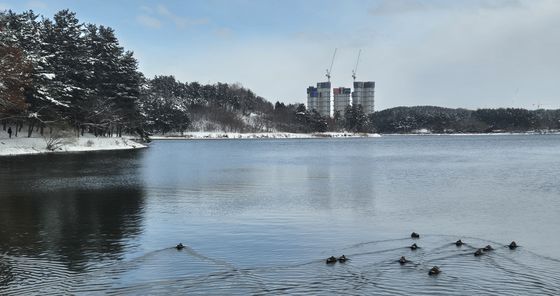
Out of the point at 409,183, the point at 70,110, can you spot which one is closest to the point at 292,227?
the point at 409,183

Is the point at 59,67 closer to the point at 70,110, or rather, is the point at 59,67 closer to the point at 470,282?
the point at 70,110

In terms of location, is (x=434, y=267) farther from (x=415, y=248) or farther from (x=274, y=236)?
(x=274, y=236)

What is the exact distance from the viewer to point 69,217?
25.1 metres

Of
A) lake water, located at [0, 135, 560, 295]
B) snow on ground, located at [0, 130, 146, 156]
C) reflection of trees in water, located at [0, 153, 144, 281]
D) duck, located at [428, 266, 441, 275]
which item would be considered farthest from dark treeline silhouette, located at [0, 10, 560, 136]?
duck, located at [428, 266, 441, 275]

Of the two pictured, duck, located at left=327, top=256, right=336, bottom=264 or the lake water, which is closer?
the lake water

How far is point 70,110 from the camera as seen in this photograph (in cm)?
8406

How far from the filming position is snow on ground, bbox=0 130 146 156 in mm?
73250

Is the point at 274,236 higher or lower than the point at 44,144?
lower

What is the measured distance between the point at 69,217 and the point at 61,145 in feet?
199

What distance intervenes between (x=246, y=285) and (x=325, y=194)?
19.9 m

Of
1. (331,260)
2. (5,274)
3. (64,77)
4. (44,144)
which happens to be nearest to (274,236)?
(331,260)

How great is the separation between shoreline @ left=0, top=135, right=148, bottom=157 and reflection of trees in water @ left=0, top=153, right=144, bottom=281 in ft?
102

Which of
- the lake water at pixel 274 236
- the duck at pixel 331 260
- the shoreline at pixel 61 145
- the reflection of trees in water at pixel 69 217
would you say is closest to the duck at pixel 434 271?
the lake water at pixel 274 236

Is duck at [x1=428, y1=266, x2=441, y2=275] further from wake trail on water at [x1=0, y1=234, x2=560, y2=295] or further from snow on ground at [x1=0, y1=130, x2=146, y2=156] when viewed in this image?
snow on ground at [x1=0, y1=130, x2=146, y2=156]
